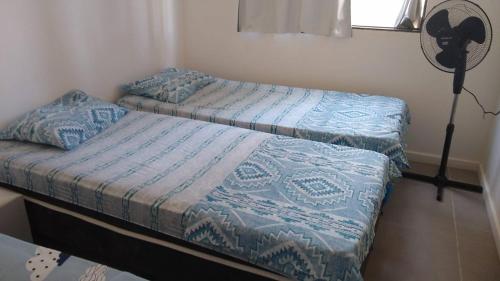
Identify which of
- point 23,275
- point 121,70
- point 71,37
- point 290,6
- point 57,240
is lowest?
point 57,240

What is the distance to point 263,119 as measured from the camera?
255cm

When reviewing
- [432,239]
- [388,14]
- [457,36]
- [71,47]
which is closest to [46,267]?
[71,47]

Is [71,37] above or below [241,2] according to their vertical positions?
below

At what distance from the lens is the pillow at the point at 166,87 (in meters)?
2.87

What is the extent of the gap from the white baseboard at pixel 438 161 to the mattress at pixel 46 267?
8.91 feet

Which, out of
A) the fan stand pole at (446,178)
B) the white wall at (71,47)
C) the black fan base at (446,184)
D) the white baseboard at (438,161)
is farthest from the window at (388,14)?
the white wall at (71,47)

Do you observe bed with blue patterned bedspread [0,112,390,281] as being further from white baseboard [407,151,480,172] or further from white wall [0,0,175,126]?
white baseboard [407,151,480,172]

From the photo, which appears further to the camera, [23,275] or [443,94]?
[443,94]

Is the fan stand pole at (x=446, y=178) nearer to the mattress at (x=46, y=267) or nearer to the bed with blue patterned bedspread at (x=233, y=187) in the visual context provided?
the bed with blue patterned bedspread at (x=233, y=187)

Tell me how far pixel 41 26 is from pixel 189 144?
44.8 inches

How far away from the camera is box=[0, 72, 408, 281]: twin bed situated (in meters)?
1.42

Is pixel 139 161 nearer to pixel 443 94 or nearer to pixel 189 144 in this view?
pixel 189 144

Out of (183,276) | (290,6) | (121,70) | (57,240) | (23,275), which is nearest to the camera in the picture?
(23,275)

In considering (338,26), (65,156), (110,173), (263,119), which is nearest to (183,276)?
(110,173)
